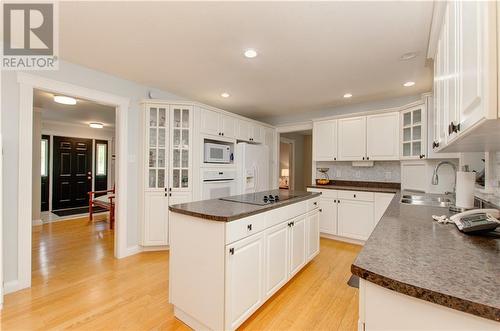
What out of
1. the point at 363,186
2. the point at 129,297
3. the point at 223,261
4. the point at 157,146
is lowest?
the point at 129,297

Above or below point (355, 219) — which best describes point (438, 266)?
above

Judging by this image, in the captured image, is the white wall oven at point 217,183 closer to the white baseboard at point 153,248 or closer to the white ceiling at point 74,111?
the white baseboard at point 153,248

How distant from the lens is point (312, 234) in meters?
2.77

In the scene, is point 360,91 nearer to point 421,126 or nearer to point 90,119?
point 421,126

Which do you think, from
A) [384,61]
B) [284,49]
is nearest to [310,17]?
[284,49]

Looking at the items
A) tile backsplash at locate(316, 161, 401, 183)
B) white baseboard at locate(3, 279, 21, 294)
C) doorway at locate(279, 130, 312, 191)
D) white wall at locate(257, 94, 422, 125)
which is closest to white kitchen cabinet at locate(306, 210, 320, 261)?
tile backsplash at locate(316, 161, 401, 183)

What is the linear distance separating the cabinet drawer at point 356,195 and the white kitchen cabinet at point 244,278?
7.60 ft

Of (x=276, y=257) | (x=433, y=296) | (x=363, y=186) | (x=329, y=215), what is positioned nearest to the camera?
(x=433, y=296)

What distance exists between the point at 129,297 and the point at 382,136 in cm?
390

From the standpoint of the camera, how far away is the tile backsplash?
150 inches

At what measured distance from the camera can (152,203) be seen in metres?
3.18

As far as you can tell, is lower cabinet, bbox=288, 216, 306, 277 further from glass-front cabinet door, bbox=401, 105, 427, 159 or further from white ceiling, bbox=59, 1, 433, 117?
glass-front cabinet door, bbox=401, 105, 427, 159

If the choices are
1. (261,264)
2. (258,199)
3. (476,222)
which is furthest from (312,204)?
(476,222)

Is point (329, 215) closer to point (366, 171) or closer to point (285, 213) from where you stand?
point (366, 171)
